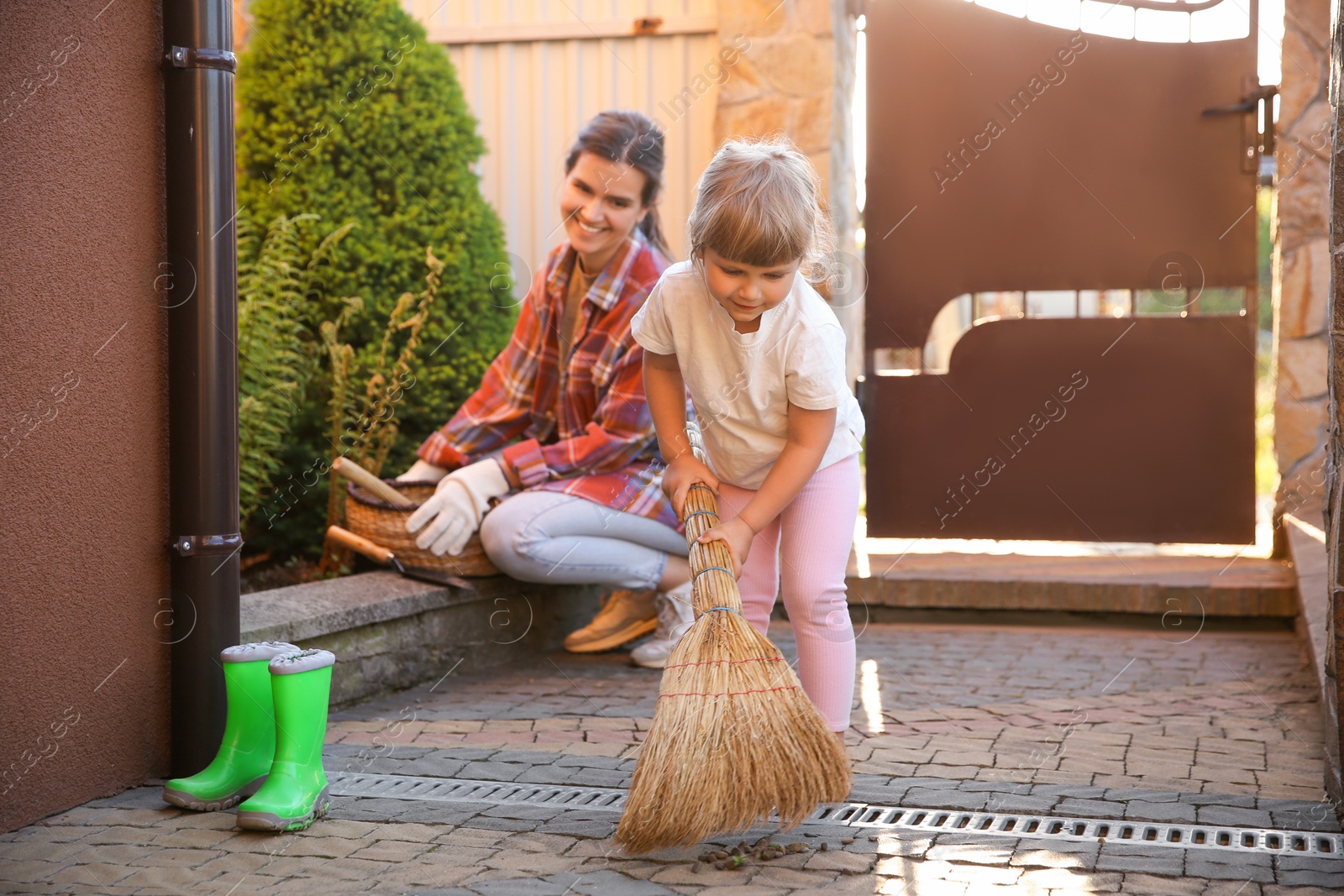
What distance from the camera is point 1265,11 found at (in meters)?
4.66

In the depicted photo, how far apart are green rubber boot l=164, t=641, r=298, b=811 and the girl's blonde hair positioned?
1.24m

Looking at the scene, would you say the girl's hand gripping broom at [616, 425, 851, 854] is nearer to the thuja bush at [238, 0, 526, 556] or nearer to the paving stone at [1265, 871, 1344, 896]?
the paving stone at [1265, 871, 1344, 896]

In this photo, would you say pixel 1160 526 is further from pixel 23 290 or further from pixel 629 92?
pixel 23 290

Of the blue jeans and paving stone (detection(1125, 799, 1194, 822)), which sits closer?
paving stone (detection(1125, 799, 1194, 822))

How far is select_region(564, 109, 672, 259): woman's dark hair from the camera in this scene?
380 cm

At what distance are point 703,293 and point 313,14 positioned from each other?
111 inches

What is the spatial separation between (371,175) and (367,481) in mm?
1574

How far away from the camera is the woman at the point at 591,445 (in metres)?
3.77

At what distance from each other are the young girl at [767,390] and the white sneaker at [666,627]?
113 centimetres

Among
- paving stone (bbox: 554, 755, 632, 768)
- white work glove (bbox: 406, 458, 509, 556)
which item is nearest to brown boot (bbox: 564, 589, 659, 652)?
white work glove (bbox: 406, 458, 509, 556)

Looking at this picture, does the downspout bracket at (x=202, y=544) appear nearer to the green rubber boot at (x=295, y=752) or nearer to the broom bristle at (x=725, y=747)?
the green rubber boot at (x=295, y=752)

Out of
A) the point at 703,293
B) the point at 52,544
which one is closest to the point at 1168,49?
the point at 703,293

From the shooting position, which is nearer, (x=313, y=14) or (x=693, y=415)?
(x=693, y=415)

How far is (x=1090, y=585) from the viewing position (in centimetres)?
457
